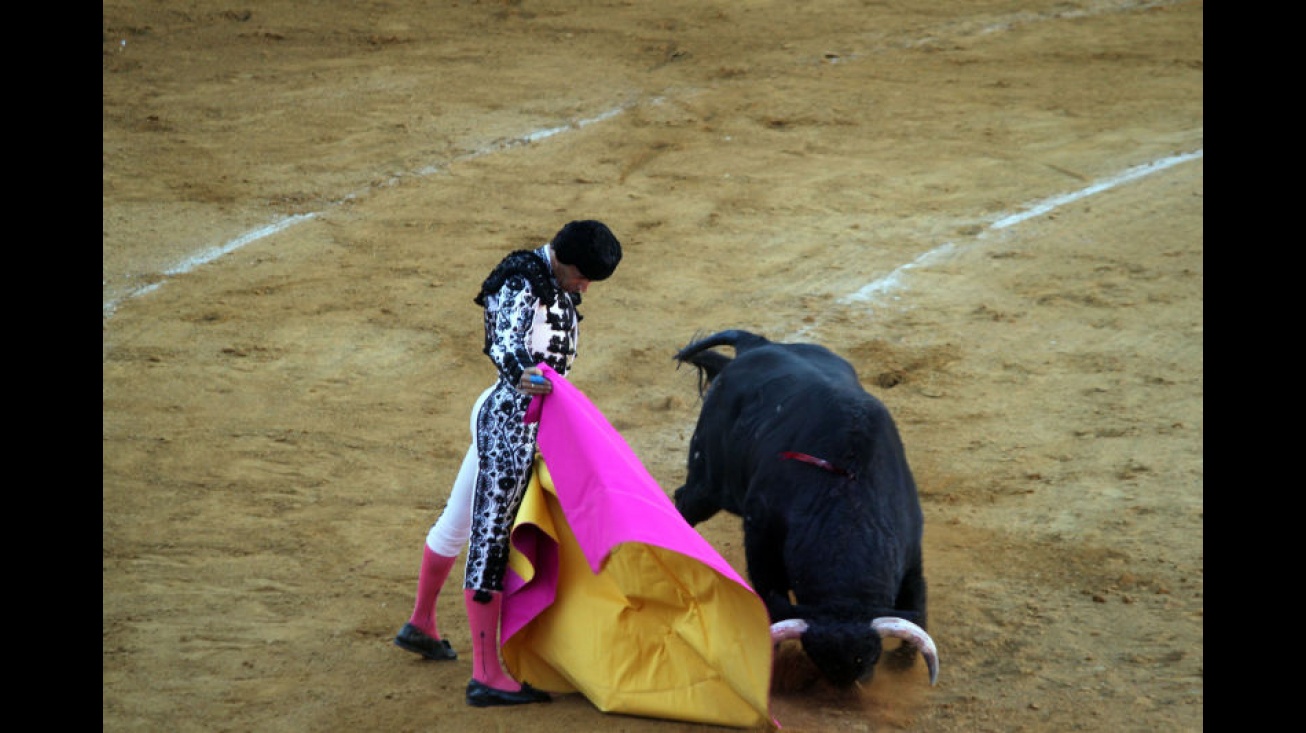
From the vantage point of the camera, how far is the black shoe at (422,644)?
4332 millimetres

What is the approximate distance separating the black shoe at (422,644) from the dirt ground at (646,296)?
5 centimetres

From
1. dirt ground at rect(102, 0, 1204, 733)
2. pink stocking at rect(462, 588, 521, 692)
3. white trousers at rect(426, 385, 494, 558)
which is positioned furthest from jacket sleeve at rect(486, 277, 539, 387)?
dirt ground at rect(102, 0, 1204, 733)

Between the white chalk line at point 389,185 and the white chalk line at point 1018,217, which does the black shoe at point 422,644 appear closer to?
the white chalk line at point 1018,217

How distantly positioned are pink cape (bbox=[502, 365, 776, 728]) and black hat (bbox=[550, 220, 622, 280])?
0.31m

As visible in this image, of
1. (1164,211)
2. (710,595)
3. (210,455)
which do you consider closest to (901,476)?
(710,595)

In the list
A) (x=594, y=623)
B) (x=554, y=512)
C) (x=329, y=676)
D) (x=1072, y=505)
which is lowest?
(x=1072, y=505)

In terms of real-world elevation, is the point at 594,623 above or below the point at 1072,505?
above

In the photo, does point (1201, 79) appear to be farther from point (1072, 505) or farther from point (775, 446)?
point (775, 446)

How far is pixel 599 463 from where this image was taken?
12.9ft

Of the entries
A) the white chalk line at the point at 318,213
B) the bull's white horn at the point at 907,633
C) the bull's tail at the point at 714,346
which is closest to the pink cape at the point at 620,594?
the bull's white horn at the point at 907,633

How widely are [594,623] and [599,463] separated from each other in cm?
46

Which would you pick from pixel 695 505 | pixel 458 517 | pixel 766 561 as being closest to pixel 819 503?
pixel 766 561

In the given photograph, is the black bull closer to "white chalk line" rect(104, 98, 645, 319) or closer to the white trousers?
the white trousers

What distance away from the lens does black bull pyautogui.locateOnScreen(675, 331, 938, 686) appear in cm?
395
